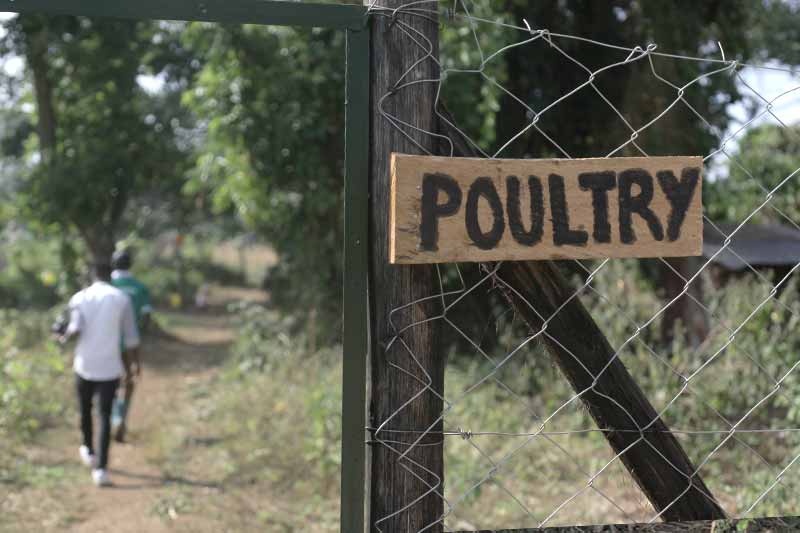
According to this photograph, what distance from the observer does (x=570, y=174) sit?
1.87m

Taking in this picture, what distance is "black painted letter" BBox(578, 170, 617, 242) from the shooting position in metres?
1.89

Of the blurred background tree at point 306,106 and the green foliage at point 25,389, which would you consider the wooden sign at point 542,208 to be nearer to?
the blurred background tree at point 306,106

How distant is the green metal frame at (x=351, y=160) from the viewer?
6.15 ft

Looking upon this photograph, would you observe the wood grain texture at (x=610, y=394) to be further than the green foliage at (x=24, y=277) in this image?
No

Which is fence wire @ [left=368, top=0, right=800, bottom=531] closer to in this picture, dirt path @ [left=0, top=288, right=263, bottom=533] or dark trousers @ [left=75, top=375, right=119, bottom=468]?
dirt path @ [left=0, top=288, right=263, bottom=533]

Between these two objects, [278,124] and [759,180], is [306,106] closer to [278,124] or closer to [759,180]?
[278,124]

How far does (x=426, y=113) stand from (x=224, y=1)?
53 cm

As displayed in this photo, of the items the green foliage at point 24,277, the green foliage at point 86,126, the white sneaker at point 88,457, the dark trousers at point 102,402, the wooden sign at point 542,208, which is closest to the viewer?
the wooden sign at point 542,208

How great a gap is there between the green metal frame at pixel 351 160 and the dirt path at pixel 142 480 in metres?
3.35

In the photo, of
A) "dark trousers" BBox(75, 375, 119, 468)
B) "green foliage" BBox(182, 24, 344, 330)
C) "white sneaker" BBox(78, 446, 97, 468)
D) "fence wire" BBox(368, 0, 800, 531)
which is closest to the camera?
"fence wire" BBox(368, 0, 800, 531)

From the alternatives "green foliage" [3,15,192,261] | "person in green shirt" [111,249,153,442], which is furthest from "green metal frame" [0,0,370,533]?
"green foliage" [3,15,192,261]

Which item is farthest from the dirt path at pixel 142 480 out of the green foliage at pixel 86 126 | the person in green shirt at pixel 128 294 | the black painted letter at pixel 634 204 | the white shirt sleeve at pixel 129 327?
the black painted letter at pixel 634 204

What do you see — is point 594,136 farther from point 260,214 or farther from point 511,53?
point 260,214

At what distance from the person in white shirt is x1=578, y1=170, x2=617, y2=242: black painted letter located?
189 inches
